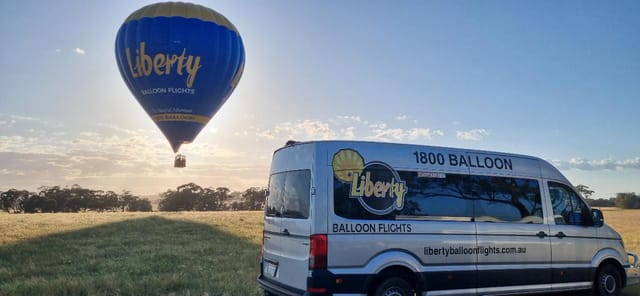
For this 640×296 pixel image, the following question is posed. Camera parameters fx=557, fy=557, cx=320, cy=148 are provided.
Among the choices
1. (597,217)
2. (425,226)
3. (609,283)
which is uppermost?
(597,217)

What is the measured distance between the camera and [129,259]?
14.4 m

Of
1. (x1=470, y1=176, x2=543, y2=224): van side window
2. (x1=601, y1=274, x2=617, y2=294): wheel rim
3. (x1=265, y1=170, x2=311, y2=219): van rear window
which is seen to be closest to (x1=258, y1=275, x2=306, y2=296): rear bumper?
(x1=265, y1=170, x2=311, y2=219): van rear window

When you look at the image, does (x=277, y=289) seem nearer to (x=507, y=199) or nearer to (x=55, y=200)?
(x=507, y=199)

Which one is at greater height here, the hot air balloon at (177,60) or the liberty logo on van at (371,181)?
the hot air balloon at (177,60)

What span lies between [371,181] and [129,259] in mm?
8719

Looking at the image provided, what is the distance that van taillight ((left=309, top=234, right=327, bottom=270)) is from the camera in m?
7.64

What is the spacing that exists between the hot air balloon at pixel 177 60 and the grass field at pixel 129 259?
5.30 meters

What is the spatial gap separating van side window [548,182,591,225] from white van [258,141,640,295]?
24 mm

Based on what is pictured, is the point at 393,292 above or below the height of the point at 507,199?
below

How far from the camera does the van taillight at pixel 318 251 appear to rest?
25.1 feet

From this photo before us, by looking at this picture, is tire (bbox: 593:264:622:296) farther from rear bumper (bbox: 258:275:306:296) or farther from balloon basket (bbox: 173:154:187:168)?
balloon basket (bbox: 173:154:187:168)

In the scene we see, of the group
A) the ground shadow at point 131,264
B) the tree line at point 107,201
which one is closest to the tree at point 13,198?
the tree line at point 107,201

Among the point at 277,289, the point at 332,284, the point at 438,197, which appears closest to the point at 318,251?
the point at 332,284

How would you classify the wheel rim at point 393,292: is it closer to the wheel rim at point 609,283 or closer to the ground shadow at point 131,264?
the ground shadow at point 131,264
